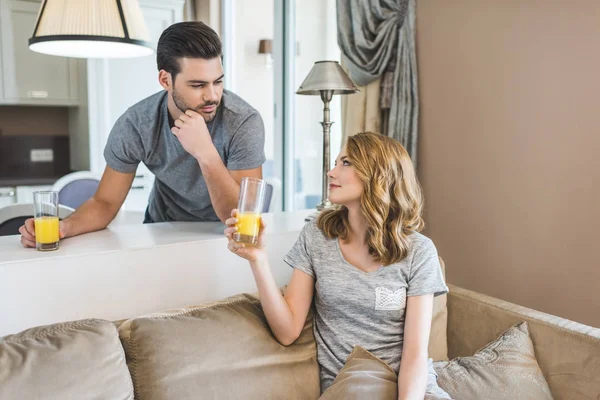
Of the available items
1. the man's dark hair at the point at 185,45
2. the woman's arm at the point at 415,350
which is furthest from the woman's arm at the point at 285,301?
the man's dark hair at the point at 185,45

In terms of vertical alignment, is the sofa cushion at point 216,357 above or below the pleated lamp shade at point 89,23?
below

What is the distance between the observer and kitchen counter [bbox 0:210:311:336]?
1.37 metres

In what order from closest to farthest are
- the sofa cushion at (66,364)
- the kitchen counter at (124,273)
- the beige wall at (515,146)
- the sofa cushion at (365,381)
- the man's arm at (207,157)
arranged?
the sofa cushion at (66,364), the sofa cushion at (365,381), the kitchen counter at (124,273), the man's arm at (207,157), the beige wall at (515,146)

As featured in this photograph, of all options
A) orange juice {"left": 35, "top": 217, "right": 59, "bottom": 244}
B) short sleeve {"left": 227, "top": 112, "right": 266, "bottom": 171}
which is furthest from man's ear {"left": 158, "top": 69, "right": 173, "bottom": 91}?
orange juice {"left": 35, "top": 217, "right": 59, "bottom": 244}

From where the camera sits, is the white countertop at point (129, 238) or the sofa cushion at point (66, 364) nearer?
the sofa cushion at point (66, 364)

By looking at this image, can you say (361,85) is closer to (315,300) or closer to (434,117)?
(434,117)

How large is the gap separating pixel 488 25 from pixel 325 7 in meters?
1.39

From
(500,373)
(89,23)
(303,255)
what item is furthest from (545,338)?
(89,23)

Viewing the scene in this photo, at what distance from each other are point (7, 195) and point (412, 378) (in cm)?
349

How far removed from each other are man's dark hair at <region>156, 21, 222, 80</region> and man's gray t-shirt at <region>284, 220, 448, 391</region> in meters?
0.66

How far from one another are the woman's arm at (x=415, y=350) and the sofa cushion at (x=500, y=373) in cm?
22

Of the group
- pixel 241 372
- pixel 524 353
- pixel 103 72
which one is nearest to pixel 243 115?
pixel 241 372

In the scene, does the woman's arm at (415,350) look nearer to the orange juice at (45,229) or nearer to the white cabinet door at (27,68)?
the orange juice at (45,229)

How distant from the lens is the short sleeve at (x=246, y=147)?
178 centimetres
